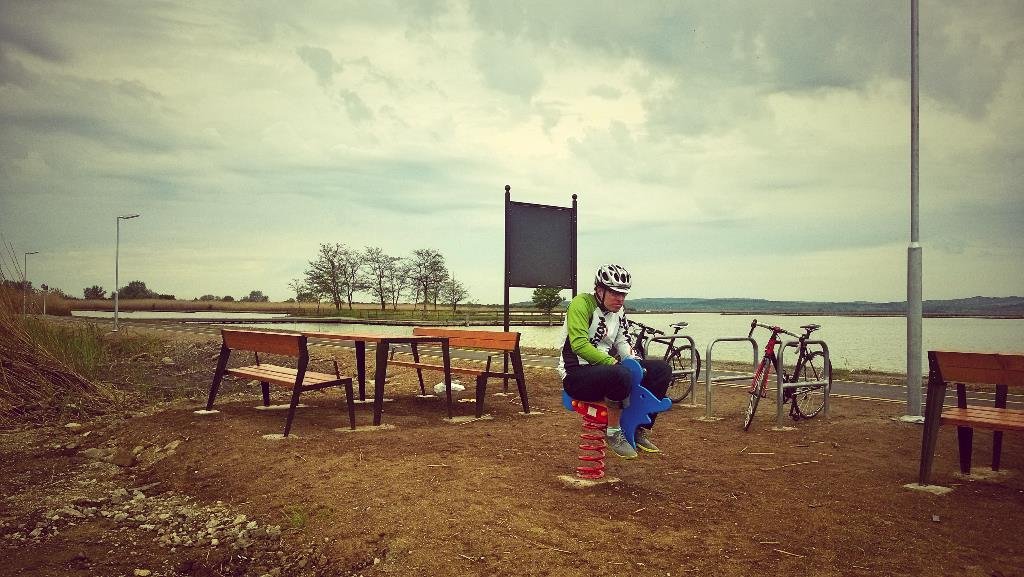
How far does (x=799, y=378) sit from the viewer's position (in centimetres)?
943

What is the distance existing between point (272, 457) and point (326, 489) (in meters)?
1.36

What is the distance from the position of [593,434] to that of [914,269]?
587 centimetres

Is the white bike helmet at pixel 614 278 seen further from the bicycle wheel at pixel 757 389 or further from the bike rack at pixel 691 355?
the bike rack at pixel 691 355

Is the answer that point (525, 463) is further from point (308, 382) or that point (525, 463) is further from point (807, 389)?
point (807, 389)

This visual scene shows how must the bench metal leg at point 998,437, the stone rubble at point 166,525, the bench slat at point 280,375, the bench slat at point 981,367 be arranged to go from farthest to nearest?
the bench slat at point 280,375, the bench metal leg at point 998,437, the bench slat at point 981,367, the stone rubble at point 166,525

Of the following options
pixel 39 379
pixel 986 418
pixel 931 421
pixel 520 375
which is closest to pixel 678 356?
pixel 520 375

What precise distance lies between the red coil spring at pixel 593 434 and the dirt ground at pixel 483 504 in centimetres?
26

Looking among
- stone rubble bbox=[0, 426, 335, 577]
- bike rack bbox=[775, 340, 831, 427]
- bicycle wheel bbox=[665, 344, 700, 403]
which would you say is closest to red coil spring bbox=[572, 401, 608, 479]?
stone rubble bbox=[0, 426, 335, 577]

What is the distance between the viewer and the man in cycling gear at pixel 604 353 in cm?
532

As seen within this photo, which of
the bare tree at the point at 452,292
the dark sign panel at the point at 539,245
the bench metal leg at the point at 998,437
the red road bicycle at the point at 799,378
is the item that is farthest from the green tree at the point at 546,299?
the bench metal leg at the point at 998,437

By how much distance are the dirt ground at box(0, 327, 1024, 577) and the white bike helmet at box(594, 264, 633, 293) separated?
1557 mm

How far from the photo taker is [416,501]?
16.6 ft

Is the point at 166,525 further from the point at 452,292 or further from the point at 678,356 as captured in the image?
the point at 452,292

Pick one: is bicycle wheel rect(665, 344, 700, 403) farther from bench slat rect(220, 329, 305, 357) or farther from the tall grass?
the tall grass
